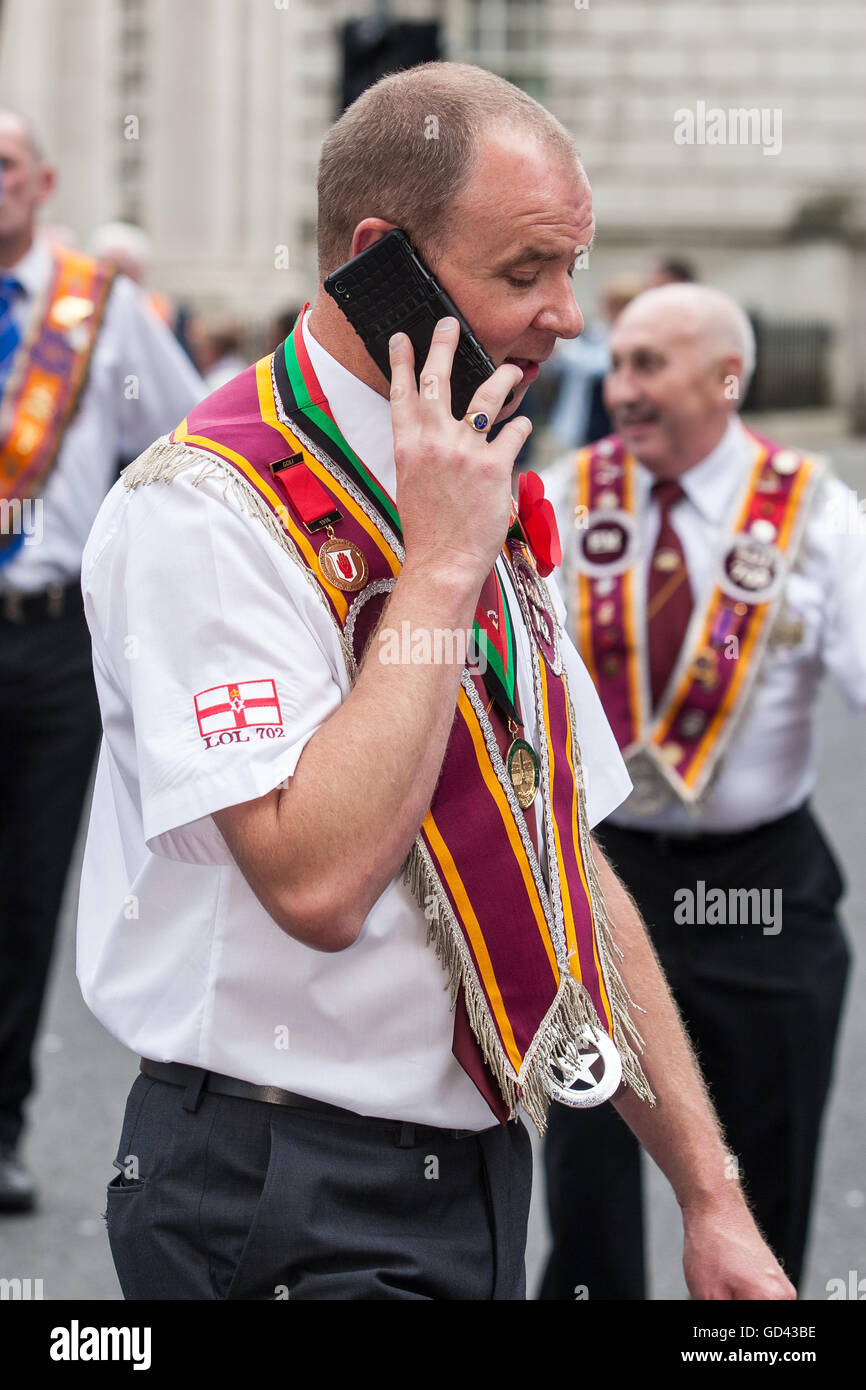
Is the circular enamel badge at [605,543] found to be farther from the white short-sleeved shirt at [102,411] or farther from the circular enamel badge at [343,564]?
the circular enamel badge at [343,564]

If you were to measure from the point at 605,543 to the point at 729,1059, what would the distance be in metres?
1.09

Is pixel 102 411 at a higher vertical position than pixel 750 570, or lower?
higher

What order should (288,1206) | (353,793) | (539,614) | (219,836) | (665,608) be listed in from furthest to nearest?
(665,608) → (539,614) → (288,1206) → (219,836) → (353,793)

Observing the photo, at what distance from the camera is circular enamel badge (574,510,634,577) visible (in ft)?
12.9

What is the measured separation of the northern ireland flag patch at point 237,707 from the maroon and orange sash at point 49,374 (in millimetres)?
2983

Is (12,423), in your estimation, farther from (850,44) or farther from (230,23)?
(850,44)

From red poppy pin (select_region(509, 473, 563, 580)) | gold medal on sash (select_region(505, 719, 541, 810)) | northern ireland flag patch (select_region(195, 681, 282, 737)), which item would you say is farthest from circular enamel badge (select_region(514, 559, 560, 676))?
northern ireland flag patch (select_region(195, 681, 282, 737))

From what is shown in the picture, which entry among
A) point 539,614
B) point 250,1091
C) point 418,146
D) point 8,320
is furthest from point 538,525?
point 8,320

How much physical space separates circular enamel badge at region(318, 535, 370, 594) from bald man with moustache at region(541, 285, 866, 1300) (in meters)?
1.88

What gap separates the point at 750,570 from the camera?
12.6ft

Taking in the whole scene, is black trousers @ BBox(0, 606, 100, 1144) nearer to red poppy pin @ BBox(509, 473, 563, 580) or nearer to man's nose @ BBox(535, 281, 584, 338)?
red poppy pin @ BBox(509, 473, 563, 580)

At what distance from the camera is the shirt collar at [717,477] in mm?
3977
